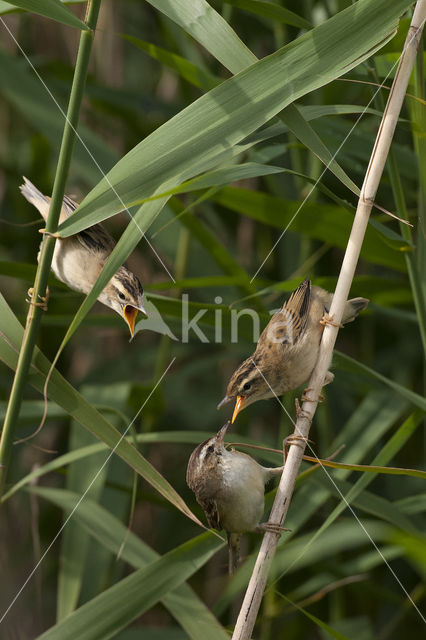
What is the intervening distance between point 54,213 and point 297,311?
84cm

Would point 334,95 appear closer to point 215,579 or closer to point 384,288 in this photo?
point 384,288

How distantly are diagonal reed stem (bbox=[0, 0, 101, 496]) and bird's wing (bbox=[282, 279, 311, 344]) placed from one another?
0.75 metres

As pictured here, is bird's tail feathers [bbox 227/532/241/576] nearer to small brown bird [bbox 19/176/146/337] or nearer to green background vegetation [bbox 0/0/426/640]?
green background vegetation [bbox 0/0/426/640]

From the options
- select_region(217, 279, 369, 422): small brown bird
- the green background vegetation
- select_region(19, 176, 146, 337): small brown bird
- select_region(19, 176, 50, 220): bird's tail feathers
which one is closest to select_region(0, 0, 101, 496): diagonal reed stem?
the green background vegetation

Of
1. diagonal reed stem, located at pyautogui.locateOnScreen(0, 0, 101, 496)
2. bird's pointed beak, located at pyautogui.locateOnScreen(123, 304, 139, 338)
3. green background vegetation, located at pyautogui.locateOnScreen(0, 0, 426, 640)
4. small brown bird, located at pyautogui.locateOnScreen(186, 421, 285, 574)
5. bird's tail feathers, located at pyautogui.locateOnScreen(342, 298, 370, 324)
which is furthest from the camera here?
bird's tail feathers, located at pyautogui.locateOnScreen(342, 298, 370, 324)

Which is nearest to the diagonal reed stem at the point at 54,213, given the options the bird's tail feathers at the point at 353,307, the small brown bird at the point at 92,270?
the small brown bird at the point at 92,270

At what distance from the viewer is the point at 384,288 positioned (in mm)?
2594

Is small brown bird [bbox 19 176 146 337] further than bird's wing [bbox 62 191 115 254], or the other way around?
bird's wing [bbox 62 191 115 254]

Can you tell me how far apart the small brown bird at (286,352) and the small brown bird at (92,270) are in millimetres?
342

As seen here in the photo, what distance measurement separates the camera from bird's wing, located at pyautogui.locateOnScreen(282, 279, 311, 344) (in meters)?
1.97

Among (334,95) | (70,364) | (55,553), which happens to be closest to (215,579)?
(55,553)

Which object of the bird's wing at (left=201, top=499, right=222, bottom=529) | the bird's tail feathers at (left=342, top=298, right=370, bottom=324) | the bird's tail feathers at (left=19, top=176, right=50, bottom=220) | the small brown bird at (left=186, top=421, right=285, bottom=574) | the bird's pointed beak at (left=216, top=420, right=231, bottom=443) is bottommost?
the bird's wing at (left=201, top=499, right=222, bottom=529)

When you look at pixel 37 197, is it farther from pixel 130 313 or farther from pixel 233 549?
pixel 233 549

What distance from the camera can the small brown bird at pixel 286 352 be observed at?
1.86m
